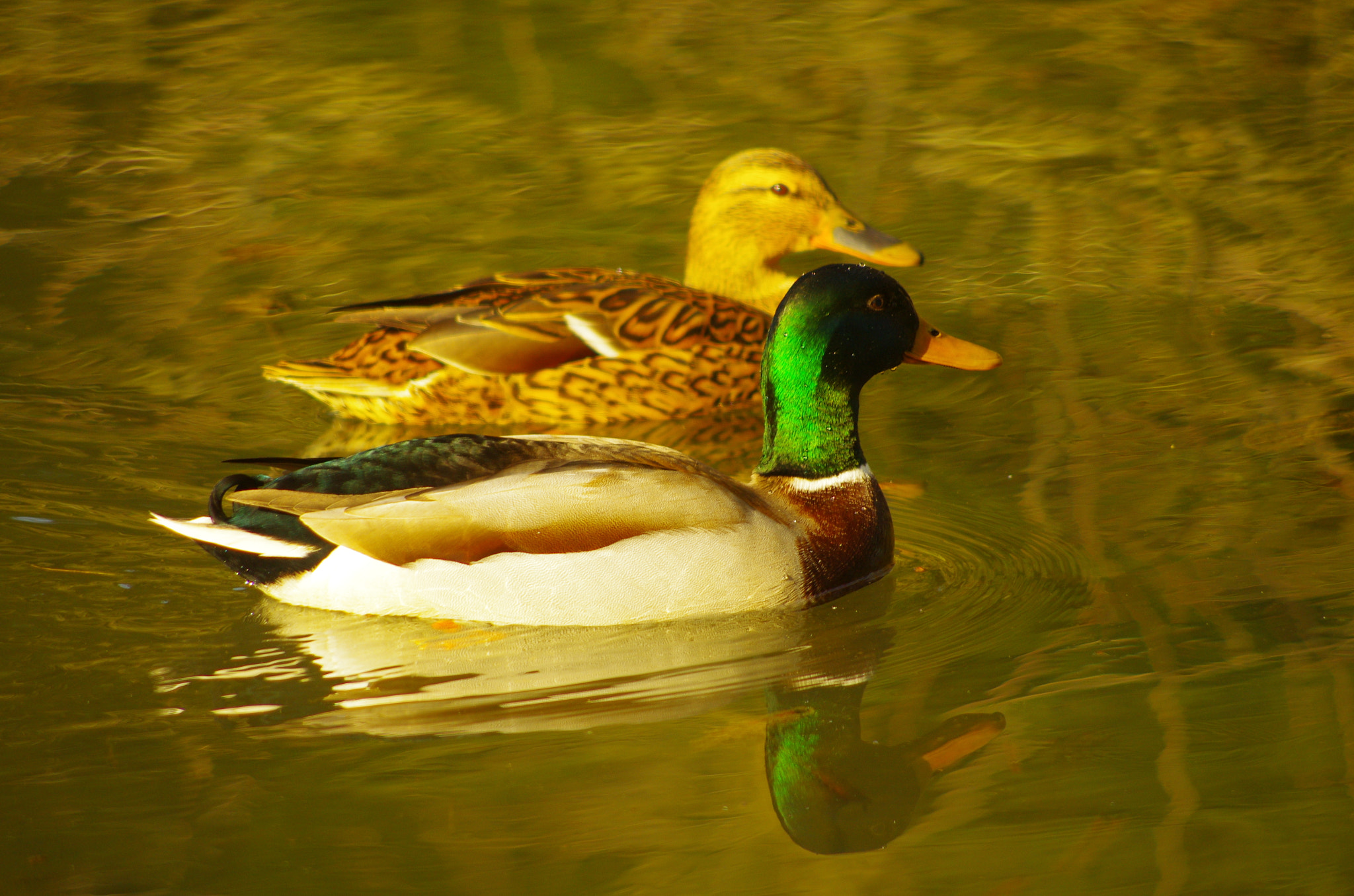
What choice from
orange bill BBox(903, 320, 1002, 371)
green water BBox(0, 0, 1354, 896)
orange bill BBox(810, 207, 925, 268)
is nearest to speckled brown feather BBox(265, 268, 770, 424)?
green water BBox(0, 0, 1354, 896)

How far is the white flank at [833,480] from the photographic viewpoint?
18.3 feet

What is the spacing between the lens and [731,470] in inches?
267

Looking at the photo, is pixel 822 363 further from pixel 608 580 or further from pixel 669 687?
pixel 669 687

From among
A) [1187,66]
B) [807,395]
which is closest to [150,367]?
[807,395]

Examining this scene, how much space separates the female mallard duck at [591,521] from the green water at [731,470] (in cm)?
13

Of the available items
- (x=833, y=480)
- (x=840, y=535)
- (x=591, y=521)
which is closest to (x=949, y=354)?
(x=833, y=480)

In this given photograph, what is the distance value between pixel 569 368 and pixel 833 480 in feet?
6.43

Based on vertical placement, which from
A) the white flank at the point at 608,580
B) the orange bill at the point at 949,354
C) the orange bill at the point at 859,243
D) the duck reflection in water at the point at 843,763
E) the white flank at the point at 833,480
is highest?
the orange bill at the point at 949,354

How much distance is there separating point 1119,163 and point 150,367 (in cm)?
601

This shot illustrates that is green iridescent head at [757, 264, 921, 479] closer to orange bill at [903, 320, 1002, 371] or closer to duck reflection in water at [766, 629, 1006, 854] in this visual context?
orange bill at [903, 320, 1002, 371]

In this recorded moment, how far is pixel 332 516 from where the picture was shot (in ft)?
17.1

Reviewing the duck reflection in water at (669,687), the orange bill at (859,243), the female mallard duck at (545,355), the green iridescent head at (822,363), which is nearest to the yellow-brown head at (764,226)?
the orange bill at (859,243)

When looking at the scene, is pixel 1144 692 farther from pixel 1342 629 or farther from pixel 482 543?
pixel 482 543

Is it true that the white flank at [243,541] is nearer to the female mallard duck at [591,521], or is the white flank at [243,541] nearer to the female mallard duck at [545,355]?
the female mallard duck at [591,521]
